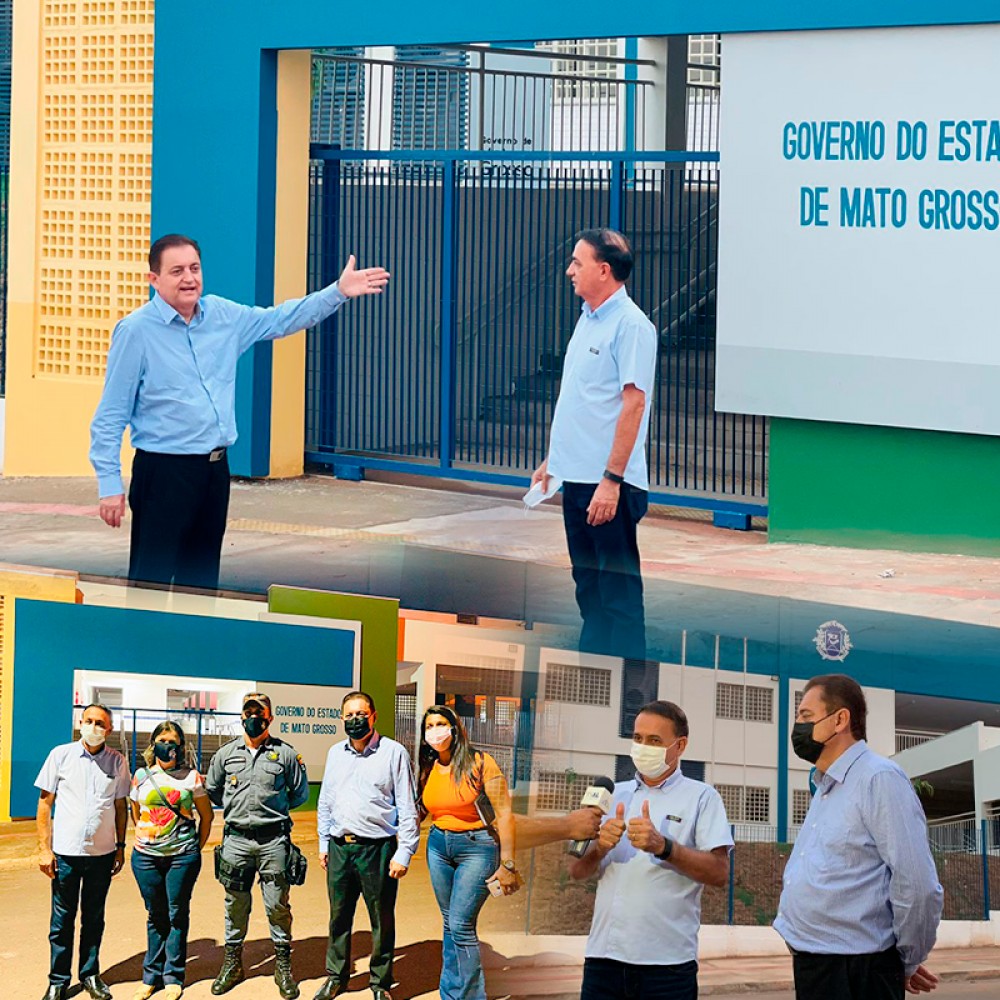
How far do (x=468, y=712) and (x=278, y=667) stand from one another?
2.01ft

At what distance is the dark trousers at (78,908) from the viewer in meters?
5.77

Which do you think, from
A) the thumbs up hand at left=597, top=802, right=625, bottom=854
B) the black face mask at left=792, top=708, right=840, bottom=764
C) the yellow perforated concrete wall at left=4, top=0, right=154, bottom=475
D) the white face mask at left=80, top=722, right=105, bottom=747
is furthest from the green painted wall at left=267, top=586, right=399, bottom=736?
the yellow perforated concrete wall at left=4, top=0, right=154, bottom=475

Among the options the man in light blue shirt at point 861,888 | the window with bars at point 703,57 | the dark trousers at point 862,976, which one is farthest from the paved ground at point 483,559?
the window with bars at point 703,57

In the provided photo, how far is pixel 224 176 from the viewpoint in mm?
13125

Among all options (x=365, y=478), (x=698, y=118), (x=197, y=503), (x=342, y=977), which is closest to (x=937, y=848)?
(x=342, y=977)

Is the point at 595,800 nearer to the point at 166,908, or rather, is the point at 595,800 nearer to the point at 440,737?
the point at 440,737

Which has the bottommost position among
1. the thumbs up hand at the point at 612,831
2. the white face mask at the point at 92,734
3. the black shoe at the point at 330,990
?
the black shoe at the point at 330,990

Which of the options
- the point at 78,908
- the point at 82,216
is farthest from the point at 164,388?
the point at 82,216

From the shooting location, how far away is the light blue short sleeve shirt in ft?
23.8

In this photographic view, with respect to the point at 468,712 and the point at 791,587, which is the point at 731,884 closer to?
the point at 468,712

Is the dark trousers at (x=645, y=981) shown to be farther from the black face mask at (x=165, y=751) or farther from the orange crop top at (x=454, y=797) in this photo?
the black face mask at (x=165, y=751)

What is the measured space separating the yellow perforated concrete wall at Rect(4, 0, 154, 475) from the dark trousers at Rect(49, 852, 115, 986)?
8.03 meters

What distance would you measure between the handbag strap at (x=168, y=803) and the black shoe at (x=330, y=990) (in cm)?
66

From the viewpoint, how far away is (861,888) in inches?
180
